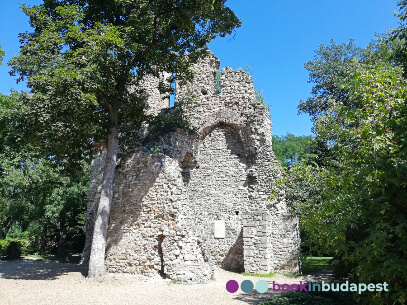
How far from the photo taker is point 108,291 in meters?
8.35

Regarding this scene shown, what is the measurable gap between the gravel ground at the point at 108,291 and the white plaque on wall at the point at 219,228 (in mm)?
3731

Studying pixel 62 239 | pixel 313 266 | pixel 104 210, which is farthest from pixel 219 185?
pixel 62 239

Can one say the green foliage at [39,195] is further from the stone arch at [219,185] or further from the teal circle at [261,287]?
the teal circle at [261,287]

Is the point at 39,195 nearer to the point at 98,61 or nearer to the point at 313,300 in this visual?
the point at 98,61

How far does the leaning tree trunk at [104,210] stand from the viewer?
9.78 m

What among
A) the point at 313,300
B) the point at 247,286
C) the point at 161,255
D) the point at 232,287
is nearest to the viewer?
the point at 313,300

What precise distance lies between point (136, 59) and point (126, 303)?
8268 millimetres

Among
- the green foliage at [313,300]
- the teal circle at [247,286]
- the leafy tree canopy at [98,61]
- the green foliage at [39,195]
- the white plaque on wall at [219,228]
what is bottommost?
the teal circle at [247,286]

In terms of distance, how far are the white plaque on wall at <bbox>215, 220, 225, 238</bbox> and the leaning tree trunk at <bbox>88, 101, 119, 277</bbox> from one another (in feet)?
18.3

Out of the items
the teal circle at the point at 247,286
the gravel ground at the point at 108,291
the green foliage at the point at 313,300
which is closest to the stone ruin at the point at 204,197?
the gravel ground at the point at 108,291

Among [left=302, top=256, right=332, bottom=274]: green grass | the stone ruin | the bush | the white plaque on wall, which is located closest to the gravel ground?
the stone ruin

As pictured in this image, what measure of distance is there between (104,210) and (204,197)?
5.58m

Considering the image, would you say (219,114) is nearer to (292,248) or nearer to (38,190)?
(292,248)

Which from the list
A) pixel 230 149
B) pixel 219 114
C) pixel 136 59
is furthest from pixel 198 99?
pixel 136 59
